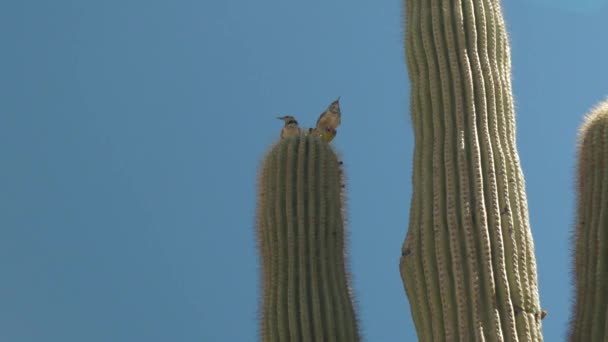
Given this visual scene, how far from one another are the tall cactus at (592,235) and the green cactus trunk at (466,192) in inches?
10.7

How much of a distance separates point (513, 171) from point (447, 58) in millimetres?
805

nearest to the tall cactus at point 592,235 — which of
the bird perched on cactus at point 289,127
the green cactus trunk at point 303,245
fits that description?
the green cactus trunk at point 303,245

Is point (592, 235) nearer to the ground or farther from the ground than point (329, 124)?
nearer to the ground

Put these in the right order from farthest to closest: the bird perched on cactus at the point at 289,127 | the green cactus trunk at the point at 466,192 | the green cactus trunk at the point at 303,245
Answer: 1. the bird perched on cactus at the point at 289,127
2. the green cactus trunk at the point at 303,245
3. the green cactus trunk at the point at 466,192

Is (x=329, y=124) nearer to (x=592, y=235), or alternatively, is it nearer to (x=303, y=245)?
(x=303, y=245)

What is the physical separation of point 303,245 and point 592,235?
1550 millimetres

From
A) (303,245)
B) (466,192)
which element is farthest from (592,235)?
(303,245)

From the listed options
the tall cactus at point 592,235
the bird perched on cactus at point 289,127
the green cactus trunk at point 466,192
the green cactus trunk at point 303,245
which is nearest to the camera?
the green cactus trunk at point 466,192

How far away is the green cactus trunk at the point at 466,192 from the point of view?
6.27 metres

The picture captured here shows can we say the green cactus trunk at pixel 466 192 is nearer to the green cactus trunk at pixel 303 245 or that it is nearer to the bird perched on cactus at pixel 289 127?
the green cactus trunk at pixel 303 245

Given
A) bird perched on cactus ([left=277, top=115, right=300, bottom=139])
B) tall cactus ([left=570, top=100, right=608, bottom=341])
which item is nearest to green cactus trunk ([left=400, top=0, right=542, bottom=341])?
tall cactus ([left=570, top=100, right=608, bottom=341])

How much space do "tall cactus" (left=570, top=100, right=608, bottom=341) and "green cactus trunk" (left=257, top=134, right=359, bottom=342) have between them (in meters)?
1.21

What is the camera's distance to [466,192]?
6.52 metres

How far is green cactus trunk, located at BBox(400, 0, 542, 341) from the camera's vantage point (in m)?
6.27
